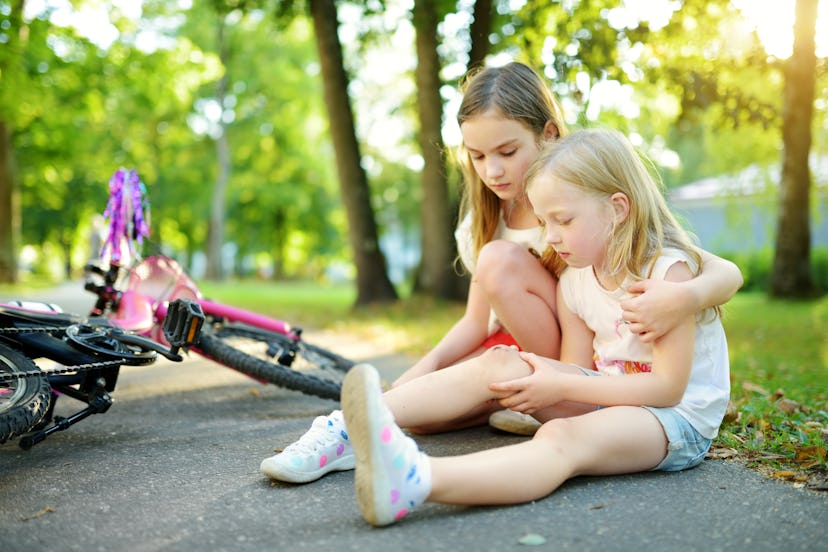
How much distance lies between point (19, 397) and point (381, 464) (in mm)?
1190

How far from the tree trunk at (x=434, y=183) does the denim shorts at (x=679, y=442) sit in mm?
7726

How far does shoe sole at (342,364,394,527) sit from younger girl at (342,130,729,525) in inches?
10.7

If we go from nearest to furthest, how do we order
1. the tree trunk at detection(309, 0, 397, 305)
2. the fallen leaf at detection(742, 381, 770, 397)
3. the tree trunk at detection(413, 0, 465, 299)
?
1. the fallen leaf at detection(742, 381, 770, 397)
2. the tree trunk at detection(309, 0, 397, 305)
3. the tree trunk at detection(413, 0, 465, 299)

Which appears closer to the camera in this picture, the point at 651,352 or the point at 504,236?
the point at 651,352

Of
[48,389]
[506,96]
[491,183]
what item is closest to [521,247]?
[491,183]

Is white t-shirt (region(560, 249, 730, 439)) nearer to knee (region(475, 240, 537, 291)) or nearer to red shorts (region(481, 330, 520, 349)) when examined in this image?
knee (region(475, 240, 537, 291))

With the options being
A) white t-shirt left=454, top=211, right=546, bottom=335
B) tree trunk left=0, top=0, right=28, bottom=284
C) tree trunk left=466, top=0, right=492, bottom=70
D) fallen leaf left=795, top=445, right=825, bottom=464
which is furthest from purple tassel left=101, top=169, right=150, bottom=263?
tree trunk left=0, top=0, right=28, bottom=284

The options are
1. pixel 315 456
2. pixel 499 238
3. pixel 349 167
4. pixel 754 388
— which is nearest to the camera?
pixel 315 456

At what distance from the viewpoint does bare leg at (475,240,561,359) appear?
105 inches

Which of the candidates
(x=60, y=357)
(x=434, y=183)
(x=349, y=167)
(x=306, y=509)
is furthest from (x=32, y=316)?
(x=434, y=183)

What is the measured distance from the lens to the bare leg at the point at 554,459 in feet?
5.92

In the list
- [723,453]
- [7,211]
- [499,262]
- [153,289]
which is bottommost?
[723,453]

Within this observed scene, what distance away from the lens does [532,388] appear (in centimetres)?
211

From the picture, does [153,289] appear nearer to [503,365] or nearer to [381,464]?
[503,365]
